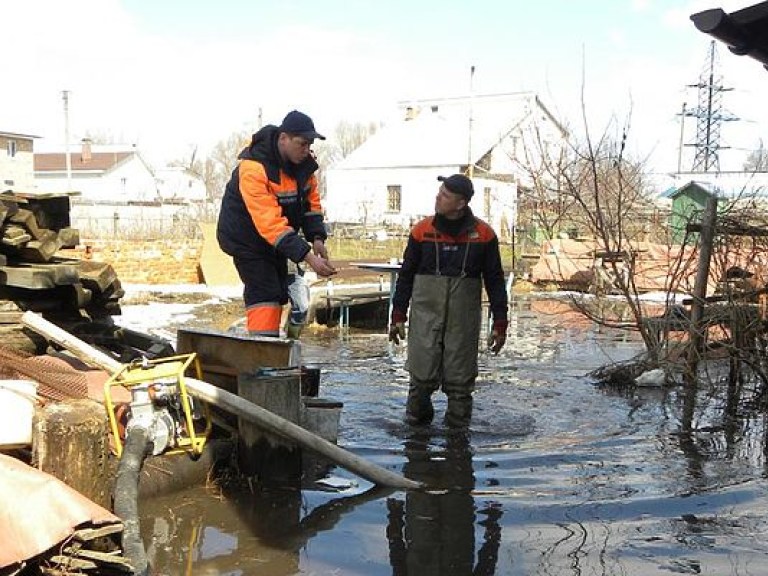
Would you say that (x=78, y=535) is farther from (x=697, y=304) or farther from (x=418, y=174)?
(x=418, y=174)

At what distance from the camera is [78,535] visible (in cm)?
315

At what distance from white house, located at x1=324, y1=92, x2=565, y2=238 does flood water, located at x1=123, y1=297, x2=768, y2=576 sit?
121 ft

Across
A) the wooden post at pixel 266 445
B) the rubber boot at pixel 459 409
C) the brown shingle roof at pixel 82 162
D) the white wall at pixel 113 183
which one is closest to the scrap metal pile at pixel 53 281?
the wooden post at pixel 266 445

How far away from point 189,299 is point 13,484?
603 inches

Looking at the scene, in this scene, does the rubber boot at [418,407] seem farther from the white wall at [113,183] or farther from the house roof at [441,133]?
the white wall at [113,183]

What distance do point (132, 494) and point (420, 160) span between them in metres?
45.0

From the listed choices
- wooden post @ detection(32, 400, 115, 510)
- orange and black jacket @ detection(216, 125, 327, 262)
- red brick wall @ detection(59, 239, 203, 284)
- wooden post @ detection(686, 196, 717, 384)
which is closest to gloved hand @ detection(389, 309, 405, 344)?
orange and black jacket @ detection(216, 125, 327, 262)

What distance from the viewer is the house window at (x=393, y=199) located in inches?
1927

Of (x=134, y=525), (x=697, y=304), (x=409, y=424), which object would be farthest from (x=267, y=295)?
(x=697, y=304)

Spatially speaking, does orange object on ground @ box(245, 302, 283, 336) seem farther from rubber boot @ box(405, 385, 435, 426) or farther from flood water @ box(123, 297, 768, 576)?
rubber boot @ box(405, 385, 435, 426)

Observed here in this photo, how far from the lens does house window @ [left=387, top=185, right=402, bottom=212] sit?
48938 mm

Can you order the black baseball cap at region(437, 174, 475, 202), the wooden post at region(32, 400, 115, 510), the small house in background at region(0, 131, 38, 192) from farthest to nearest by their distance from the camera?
1. the small house in background at region(0, 131, 38, 192)
2. the black baseball cap at region(437, 174, 475, 202)
3. the wooden post at region(32, 400, 115, 510)

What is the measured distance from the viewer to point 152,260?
71.9 feet

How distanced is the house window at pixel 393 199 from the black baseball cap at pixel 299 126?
1719 inches
